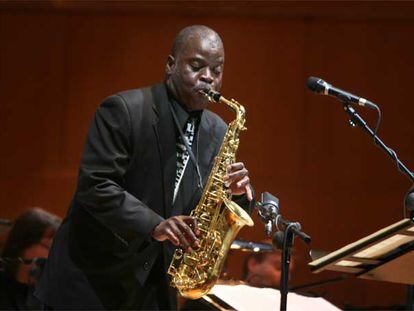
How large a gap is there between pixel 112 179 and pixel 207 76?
56 cm

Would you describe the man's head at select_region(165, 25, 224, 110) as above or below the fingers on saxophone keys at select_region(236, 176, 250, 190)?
above

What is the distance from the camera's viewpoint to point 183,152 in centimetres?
311

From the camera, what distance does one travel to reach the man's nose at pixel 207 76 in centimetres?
305

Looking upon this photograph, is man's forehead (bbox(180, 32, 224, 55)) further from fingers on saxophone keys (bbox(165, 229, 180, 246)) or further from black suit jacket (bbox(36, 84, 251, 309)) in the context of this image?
fingers on saxophone keys (bbox(165, 229, 180, 246))

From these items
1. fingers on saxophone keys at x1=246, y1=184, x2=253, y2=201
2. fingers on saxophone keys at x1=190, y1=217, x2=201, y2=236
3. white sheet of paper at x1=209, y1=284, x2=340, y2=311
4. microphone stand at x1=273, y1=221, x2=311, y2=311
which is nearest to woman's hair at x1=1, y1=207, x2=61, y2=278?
white sheet of paper at x1=209, y1=284, x2=340, y2=311

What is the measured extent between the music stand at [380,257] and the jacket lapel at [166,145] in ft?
2.21

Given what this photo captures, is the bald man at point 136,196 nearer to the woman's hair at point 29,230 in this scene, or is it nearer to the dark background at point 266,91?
the woman's hair at point 29,230

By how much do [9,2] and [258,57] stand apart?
1936 mm

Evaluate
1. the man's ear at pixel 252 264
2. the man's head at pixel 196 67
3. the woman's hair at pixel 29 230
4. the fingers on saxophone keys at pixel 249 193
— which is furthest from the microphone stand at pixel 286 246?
the man's ear at pixel 252 264

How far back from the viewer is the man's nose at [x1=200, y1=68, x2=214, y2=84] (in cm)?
→ 305

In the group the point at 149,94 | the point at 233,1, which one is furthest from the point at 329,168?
the point at 149,94

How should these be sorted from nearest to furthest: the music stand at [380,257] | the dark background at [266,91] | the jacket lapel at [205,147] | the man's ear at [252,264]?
the music stand at [380,257] → the jacket lapel at [205,147] → the man's ear at [252,264] → the dark background at [266,91]

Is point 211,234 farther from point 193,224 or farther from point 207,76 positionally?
point 207,76

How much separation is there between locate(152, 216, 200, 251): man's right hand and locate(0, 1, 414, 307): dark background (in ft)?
10.3
